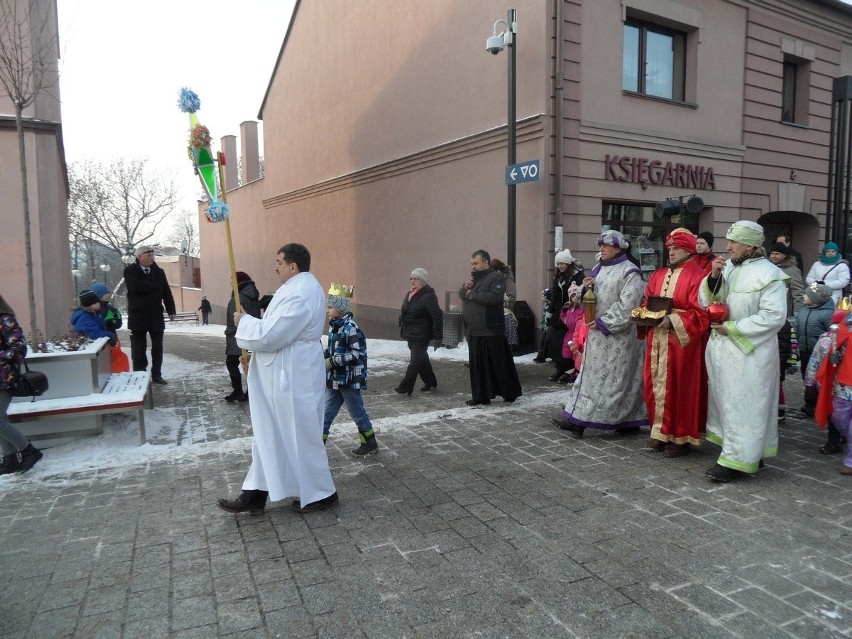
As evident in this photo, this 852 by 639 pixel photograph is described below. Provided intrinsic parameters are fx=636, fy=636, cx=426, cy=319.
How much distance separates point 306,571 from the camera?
349cm

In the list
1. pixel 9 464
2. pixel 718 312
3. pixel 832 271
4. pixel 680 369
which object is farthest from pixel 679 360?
pixel 9 464

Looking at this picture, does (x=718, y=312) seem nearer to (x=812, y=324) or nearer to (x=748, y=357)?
(x=748, y=357)

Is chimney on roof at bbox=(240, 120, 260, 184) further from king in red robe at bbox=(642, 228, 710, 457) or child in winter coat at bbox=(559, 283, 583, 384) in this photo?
king in red robe at bbox=(642, 228, 710, 457)

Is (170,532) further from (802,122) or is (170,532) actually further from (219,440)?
(802,122)

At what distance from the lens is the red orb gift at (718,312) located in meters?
4.89

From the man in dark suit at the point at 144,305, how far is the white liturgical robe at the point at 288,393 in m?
5.12

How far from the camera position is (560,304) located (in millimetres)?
9273

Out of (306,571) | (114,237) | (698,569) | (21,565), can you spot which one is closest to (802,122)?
(698,569)

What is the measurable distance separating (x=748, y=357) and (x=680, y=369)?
0.65 meters

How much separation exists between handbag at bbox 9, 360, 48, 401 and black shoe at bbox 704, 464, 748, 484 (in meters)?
5.36

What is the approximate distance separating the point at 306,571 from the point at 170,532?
1105 millimetres

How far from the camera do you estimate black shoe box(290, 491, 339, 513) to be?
429 centimetres

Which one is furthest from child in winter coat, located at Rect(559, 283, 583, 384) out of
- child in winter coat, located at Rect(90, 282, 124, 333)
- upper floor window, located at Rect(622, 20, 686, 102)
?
child in winter coat, located at Rect(90, 282, 124, 333)

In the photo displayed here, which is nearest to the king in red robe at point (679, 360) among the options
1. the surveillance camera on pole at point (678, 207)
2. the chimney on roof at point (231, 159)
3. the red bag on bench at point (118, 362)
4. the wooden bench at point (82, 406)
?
the surveillance camera on pole at point (678, 207)
